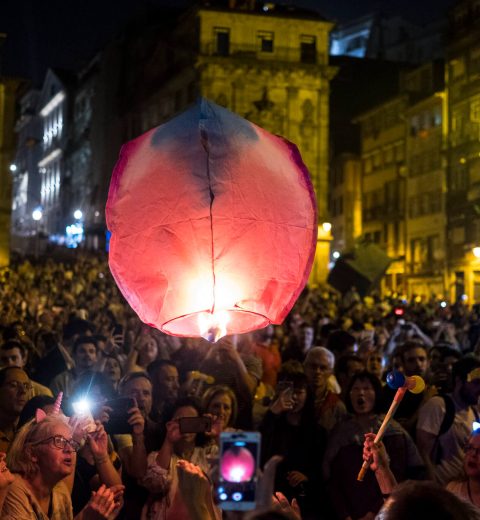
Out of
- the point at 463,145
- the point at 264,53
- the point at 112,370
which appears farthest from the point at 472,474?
the point at 264,53

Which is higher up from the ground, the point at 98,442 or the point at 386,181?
the point at 386,181

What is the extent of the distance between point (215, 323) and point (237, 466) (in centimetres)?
247

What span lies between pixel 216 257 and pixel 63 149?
9651 cm

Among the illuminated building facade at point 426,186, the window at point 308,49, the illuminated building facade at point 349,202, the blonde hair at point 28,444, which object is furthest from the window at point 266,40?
the blonde hair at point 28,444

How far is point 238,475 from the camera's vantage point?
2809 mm

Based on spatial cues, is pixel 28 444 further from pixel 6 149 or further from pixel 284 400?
pixel 6 149

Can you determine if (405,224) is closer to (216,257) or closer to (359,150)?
(359,150)

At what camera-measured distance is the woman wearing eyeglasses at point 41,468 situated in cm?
457

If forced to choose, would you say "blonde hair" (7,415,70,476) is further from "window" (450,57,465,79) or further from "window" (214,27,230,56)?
"window" (214,27,230,56)

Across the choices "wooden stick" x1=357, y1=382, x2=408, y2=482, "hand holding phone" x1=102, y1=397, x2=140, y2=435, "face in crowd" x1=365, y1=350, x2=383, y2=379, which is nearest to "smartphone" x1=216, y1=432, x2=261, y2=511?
"wooden stick" x1=357, y1=382, x2=408, y2=482

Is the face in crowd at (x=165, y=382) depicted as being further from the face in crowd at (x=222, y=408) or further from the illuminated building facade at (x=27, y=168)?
the illuminated building facade at (x=27, y=168)

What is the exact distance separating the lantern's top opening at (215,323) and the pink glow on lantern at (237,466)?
A: 7.70 feet

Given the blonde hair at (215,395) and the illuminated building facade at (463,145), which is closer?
the blonde hair at (215,395)

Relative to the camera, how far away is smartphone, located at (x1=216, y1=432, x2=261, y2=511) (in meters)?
2.80
